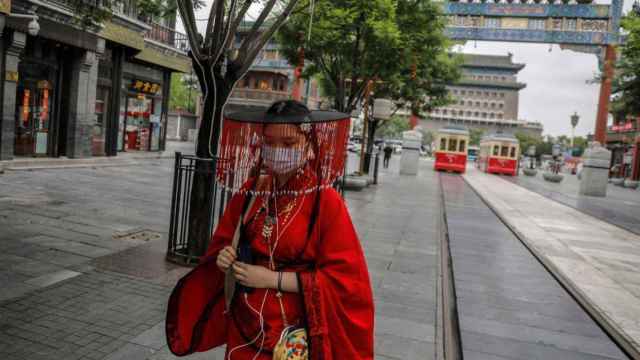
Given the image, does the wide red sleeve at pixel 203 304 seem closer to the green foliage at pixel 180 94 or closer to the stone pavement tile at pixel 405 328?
the stone pavement tile at pixel 405 328

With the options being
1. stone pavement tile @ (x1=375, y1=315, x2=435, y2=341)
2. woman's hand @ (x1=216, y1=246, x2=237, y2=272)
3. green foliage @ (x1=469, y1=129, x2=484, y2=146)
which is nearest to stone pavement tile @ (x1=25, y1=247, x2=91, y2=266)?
stone pavement tile @ (x1=375, y1=315, x2=435, y2=341)

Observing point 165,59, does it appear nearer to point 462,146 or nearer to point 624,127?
point 462,146

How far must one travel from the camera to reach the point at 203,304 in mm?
2098

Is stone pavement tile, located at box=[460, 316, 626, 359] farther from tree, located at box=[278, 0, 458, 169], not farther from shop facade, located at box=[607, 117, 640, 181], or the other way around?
shop facade, located at box=[607, 117, 640, 181]

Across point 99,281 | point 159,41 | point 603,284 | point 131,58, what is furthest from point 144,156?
point 603,284

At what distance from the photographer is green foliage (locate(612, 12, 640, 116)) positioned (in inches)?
536

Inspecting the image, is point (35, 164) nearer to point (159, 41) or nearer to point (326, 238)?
point (159, 41)

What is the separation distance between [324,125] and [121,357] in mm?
2379

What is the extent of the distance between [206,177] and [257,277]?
3.76 m

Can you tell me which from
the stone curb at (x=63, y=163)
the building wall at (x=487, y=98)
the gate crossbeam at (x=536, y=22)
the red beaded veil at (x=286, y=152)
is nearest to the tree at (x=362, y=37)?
the stone curb at (x=63, y=163)

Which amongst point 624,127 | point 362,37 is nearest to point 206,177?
point 362,37

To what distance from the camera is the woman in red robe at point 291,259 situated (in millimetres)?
1817

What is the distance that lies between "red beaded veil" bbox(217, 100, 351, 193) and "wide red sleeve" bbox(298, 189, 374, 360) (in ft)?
0.82

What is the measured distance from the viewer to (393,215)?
10898 mm
